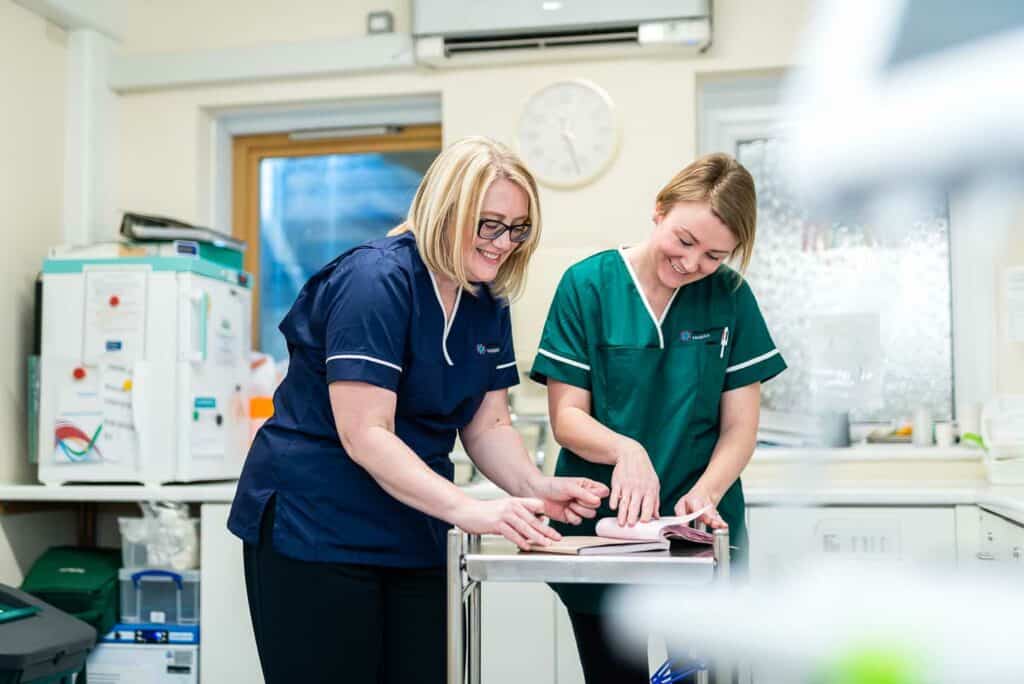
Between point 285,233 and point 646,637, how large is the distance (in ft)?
10.5

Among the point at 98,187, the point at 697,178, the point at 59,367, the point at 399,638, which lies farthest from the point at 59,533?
the point at 697,178

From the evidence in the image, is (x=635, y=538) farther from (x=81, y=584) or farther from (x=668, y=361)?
(x=81, y=584)

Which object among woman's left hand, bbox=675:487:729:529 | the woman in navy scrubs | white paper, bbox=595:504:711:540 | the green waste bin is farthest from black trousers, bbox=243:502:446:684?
the green waste bin

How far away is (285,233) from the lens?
350 centimetres

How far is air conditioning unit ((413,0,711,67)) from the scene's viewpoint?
9.69 feet

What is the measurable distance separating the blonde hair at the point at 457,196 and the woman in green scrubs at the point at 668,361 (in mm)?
283

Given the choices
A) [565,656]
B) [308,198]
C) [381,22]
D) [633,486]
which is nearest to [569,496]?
[633,486]

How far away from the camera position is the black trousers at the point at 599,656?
155cm

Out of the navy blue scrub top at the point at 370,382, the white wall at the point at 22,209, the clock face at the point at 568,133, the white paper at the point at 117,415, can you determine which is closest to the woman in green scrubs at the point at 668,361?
the navy blue scrub top at the point at 370,382

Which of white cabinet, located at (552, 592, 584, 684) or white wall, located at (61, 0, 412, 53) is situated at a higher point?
white wall, located at (61, 0, 412, 53)

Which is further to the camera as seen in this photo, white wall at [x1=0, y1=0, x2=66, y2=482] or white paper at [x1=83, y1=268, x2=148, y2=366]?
white wall at [x1=0, y1=0, x2=66, y2=482]

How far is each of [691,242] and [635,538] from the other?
472 mm

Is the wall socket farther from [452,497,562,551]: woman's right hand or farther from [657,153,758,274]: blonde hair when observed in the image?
[452,497,562,551]: woman's right hand

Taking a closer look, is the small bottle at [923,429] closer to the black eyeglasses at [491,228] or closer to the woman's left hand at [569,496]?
the woman's left hand at [569,496]
